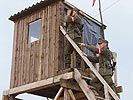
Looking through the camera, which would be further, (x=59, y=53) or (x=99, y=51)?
(x=59, y=53)

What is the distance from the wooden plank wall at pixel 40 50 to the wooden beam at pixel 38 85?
18cm

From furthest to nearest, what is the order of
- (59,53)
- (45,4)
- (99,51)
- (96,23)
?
1. (96,23)
2. (45,4)
3. (59,53)
4. (99,51)

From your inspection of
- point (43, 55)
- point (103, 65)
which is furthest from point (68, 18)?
point (103, 65)

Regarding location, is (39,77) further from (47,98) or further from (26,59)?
(47,98)

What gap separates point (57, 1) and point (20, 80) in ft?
10.9

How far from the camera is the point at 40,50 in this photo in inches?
467

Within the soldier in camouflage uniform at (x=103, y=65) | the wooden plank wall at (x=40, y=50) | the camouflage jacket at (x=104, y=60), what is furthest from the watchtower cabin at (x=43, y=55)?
the camouflage jacket at (x=104, y=60)

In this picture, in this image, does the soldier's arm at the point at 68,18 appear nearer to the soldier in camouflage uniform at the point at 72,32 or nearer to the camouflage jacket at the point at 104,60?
the soldier in camouflage uniform at the point at 72,32

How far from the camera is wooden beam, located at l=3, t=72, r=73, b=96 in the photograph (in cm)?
1061

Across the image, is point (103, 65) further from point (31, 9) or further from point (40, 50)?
point (31, 9)

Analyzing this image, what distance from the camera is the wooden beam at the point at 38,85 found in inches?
418

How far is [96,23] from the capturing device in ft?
43.5

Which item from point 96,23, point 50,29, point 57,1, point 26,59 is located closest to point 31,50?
point 26,59

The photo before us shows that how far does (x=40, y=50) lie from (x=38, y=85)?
1.32 metres
